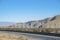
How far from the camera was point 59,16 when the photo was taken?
553ft
